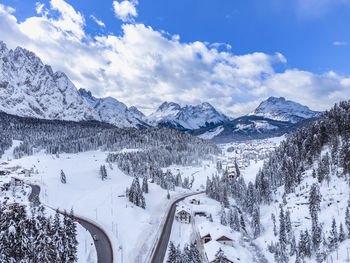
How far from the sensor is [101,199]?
87.4m

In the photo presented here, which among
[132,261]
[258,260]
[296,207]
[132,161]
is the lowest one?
[258,260]

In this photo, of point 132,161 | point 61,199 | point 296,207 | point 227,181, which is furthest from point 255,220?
point 132,161

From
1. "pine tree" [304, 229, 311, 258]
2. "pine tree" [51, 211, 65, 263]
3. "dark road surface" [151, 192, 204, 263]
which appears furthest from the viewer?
"pine tree" [304, 229, 311, 258]

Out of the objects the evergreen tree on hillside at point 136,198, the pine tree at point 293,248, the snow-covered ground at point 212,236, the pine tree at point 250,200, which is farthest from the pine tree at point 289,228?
the evergreen tree on hillside at point 136,198

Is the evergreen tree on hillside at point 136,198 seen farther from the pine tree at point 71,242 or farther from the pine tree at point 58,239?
the pine tree at point 58,239

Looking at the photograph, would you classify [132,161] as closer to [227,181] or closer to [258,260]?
[227,181]

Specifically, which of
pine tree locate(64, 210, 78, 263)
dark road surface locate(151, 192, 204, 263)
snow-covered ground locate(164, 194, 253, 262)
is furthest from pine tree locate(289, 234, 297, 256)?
pine tree locate(64, 210, 78, 263)

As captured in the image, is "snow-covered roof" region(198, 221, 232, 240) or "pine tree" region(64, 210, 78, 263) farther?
"snow-covered roof" region(198, 221, 232, 240)

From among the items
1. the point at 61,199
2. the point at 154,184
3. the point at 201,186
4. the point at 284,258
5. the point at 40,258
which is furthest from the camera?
the point at 201,186

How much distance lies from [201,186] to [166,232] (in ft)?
255

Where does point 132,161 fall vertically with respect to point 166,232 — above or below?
above

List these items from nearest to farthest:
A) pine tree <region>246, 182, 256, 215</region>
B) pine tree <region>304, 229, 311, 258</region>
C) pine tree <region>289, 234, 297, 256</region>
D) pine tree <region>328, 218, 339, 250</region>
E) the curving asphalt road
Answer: the curving asphalt road < pine tree <region>328, 218, 339, 250</region> < pine tree <region>304, 229, 311, 258</region> < pine tree <region>289, 234, 297, 256</region> < pine tree <region>246, 182, 256, 215</region>

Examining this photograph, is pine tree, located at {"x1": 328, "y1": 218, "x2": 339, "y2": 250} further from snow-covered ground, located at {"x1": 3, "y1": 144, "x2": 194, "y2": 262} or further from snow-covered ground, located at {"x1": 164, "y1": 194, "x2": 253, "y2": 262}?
snow-covered ground, located at {"x1": 3, "y1": 144, "x2": 194, "y2": 262}

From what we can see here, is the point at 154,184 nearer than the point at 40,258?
No
